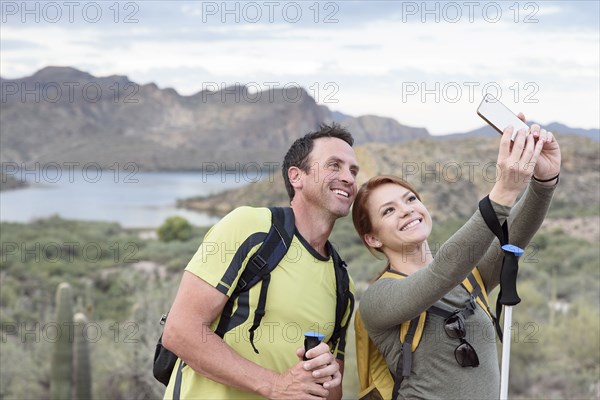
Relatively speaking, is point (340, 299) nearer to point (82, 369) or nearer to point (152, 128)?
point (82, 369)

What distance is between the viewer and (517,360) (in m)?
9.70

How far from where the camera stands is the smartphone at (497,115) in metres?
2.61

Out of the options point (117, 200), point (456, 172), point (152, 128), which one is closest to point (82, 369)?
point (456, 172)

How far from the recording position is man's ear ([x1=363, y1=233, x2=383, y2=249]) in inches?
122

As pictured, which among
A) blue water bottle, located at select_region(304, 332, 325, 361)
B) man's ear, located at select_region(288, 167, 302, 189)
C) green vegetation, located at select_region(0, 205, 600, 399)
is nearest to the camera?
blue water bottle, located at select_region(304, 332, 325, 361)

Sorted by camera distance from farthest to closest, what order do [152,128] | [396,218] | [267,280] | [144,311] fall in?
[152,128] → [144,311] → [396,218] → [267,280]

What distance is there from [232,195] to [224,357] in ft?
158

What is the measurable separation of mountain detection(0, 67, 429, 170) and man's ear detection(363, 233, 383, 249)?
4970 cm

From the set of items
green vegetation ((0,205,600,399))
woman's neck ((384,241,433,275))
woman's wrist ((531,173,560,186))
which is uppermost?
woman's wrist ((531,173,560,186))

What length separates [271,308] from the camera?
2875 mm

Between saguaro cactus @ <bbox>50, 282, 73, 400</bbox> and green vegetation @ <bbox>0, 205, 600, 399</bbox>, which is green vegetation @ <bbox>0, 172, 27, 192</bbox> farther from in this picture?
saguaro cactus @ <bbox>50, 282, 73, 400</bbox>

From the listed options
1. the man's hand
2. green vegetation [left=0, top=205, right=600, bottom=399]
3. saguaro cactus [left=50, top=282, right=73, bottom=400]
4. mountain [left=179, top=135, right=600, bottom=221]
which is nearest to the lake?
mountain [left=179, top=135, right=600, bottom=221]

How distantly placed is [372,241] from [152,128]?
268 feet

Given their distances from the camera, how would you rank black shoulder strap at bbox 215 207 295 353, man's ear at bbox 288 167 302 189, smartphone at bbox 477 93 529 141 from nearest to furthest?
smartphone at bbox 477 93 529 141, black shoulder strap at bbox 215 207 295 353, man's ear at bbox 288 167 302 189
